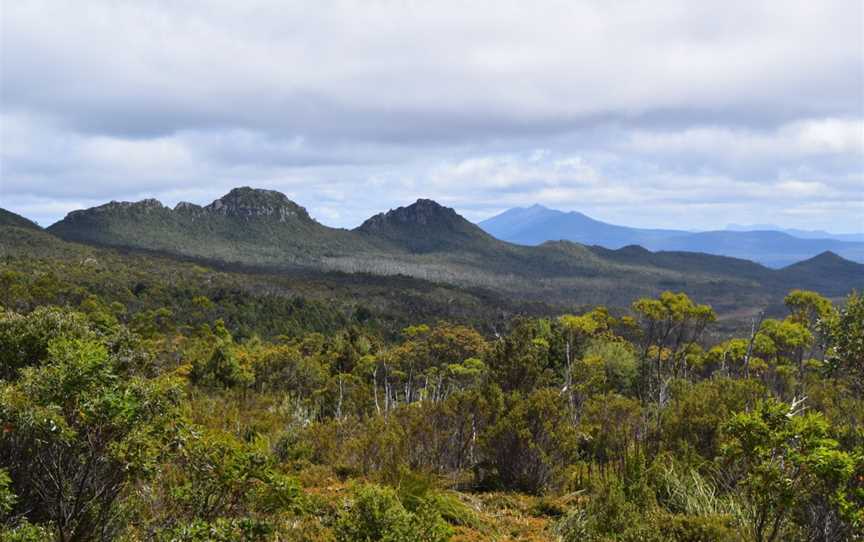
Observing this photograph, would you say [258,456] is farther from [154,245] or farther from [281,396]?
[154,245]

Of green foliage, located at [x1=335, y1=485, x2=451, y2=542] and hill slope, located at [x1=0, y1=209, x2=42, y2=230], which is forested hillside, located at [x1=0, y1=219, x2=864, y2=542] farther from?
hill slope, located at [x1=0, y1=209, x2=42, y2=230]

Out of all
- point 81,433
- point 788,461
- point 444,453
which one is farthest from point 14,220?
point 788,461

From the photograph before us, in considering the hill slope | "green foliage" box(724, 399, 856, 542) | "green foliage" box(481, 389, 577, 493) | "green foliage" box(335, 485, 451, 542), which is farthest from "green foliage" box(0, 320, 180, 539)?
the hill slope

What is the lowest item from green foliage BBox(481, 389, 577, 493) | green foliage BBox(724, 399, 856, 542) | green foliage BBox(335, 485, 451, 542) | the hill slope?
green foliage BBox(481, 389, 577, 493)

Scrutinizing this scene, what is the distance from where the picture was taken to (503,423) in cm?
1258

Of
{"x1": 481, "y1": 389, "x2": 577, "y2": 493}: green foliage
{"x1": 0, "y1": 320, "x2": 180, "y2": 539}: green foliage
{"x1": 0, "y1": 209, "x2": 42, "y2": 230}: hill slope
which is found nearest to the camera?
{"x1": 0, "y1": 320, "x2": 180, "y2": 539}: green foliage

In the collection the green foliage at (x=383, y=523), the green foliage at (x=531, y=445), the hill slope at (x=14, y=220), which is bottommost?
the green foliage at (x=531, y=445)

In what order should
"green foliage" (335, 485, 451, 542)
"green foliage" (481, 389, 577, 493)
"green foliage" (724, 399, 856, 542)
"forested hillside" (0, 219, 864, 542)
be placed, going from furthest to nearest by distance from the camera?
"green foliage" (481, 389, 577, 493) < "green foliage" (335, 485, 451, 542) < "forested hillside" (0, 219, 864, 542) < "green foliage" (724, 399, 856, 542)

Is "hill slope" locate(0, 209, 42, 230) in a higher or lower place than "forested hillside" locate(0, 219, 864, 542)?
higher

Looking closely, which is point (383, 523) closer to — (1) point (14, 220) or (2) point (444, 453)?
(2) point (444, 453)

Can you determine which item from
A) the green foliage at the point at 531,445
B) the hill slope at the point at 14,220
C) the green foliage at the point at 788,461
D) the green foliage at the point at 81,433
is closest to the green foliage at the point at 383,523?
the green foliage at the point at 81,433

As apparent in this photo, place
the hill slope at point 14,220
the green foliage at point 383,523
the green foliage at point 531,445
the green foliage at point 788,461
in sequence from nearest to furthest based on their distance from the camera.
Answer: the green foliage at point 788,461, the green foliage at point 383,523, the green foliage at point 531,445, the hill slope at point 14,220

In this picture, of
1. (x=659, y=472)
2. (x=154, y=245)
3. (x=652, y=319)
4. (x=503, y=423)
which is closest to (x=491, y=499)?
(x=503, y=423)

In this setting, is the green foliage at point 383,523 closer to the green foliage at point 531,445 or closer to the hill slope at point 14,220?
the green foliage at point 531,445
